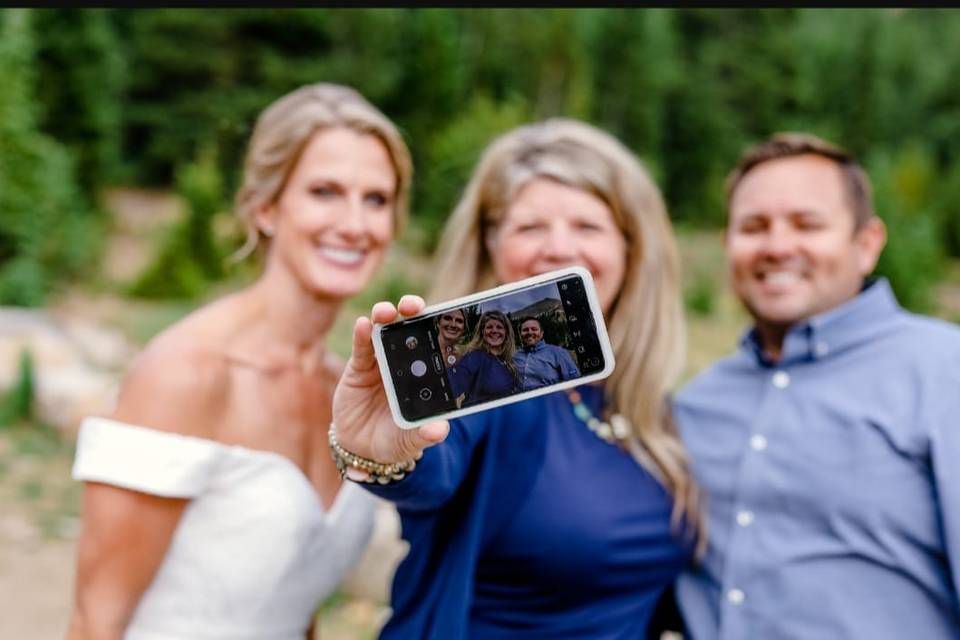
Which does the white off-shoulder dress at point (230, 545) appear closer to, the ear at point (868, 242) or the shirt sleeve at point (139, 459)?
the shirt sleeve at point (139, 459)

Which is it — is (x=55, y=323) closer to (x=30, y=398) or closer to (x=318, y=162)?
(x=30, y=398)

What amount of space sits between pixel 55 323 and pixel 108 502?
27.0 feet

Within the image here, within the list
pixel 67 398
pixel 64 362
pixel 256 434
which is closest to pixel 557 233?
pixel 256 434

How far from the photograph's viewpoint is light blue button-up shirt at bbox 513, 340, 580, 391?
167 centimetres

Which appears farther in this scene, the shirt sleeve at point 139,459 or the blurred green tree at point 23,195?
the blurred green tree at point 23,195

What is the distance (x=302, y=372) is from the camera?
2.74 metres

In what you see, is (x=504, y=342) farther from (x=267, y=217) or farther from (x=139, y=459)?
(x=267, y=217)

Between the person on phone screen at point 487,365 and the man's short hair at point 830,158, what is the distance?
142 cm

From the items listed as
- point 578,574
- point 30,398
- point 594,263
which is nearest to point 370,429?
point 578,574

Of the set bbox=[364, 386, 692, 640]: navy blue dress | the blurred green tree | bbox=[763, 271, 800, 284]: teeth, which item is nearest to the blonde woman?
bbox=[364, 386, 692, 640]: navy blue dress

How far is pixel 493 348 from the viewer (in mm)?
1662

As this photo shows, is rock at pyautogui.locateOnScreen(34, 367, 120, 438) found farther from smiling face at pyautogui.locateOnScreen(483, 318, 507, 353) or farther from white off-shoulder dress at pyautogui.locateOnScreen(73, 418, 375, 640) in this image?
smiling face at pyautogui.locateOnScreen(483, 318, 507, 353)

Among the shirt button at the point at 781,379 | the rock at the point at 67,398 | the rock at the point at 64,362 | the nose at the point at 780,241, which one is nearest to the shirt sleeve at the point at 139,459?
the shirt button at the point at 781,379

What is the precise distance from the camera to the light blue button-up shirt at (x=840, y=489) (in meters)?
2.26
